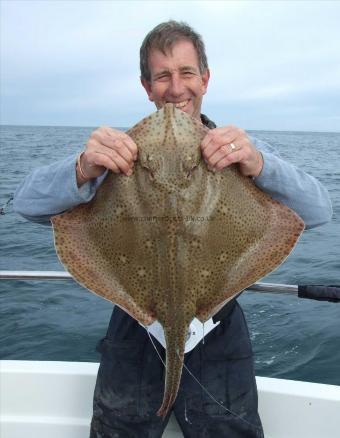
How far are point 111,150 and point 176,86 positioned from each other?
0.74 meters

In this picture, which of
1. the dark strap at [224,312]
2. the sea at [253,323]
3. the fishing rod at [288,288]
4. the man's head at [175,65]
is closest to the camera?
the man's head at [175,65]

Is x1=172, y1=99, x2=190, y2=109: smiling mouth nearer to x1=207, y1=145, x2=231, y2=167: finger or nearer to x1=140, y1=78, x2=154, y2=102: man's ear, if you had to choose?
x1=140, y1=78, x2=154, y2=102: man's ear

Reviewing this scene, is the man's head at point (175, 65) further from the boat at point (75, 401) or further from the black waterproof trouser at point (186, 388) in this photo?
the boat at point (75, 401)

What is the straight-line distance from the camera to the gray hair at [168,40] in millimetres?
2756

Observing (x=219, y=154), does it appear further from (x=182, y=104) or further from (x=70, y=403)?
(x=70, y=403)

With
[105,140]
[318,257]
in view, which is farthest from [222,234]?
[318,257]

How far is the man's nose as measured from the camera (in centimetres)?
274

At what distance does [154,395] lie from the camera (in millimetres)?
2906

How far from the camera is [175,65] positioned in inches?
108

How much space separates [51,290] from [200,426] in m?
7.33

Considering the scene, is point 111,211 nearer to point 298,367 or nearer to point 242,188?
point 242,188

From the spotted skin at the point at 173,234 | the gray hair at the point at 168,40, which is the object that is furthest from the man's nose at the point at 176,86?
the spotted skin at the point at 173,234

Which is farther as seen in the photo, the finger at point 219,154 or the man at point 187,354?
the man at point 187,354

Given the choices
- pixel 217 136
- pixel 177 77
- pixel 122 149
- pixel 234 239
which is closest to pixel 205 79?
pixel 177 77
